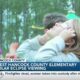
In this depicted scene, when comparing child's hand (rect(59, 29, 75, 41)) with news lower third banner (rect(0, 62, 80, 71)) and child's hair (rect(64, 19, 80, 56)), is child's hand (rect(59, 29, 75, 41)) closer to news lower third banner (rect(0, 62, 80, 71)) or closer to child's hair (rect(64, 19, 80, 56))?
child's hair (rect(64, 19, 80, 56))

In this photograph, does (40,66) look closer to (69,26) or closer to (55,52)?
(55,52)

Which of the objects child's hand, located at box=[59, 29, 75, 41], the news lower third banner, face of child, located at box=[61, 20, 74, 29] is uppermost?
face of child, located at box=[61, 20, 74, 29]

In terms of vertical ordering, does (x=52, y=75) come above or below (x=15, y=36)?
below

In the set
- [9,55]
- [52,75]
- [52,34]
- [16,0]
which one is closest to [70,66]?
[52,75]

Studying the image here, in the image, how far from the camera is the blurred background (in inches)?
71.8

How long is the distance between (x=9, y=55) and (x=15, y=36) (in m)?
0.15

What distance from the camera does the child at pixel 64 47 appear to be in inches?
65.2

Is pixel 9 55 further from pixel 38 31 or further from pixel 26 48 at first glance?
pixel 38 31

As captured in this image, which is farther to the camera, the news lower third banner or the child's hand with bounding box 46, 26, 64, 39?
the child's hand with bounding box 46, 26, 64, 39

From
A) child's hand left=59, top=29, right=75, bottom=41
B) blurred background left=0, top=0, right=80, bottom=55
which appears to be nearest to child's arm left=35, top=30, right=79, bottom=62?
child's hand left=59, top=29, right=75, bottom=41

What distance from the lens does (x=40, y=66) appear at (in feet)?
5.33

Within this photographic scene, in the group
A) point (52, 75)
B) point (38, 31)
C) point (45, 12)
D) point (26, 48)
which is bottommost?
point (52, 75)

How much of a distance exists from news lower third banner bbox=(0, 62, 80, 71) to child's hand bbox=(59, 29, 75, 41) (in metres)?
0.19

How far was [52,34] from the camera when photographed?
5.83 feet
